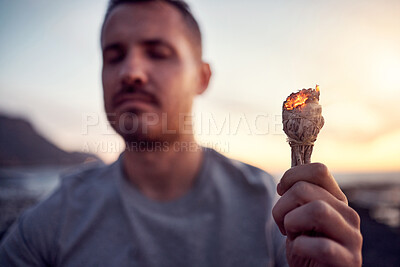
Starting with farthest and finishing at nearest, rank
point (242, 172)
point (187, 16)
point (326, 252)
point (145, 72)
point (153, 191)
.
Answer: point (187, 16), point (242, 172), point (153, 191), point (145, 72), point (326, 252)

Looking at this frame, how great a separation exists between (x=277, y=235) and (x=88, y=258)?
7.49 ft

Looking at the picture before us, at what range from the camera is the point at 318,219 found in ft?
4.65

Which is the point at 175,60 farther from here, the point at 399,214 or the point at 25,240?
the point at 399,214

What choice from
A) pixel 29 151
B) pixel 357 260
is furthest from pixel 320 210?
pixel 29 151

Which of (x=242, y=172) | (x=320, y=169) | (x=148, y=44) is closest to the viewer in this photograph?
(x=320, y=169)

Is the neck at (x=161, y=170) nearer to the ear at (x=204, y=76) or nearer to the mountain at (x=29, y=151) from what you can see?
the ear at (x=204, y=76)

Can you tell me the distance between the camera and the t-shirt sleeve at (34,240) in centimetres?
274

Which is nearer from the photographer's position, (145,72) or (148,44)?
(145,72)

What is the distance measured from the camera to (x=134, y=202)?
10.4ft

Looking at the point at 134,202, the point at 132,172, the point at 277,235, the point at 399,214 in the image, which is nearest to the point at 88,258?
the point at 134,202

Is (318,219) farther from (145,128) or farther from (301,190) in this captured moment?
(145,128)

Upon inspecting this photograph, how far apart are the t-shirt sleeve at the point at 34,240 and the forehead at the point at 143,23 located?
2.38 meters

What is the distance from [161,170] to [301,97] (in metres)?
2.27

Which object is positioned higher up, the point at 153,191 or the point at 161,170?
the point at 161,170
